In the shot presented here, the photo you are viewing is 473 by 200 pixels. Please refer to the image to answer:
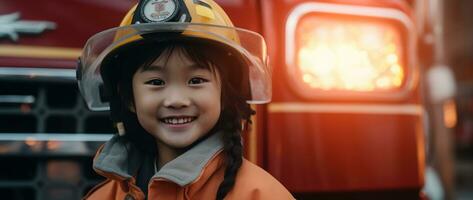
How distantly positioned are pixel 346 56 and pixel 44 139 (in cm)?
87

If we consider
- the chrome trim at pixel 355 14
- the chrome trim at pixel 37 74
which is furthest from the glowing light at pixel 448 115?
the chrome trim at pixel 37 74

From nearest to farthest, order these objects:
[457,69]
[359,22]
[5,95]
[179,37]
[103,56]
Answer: [179,37] → [103,56] → [5,95] → [359,22] → [457,69]

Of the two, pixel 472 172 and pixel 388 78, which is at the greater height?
pixel 388 78

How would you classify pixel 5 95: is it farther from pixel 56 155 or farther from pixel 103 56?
pixel 103 56

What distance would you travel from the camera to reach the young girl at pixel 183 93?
4.85 ft

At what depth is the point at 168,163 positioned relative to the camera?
4.94 ft

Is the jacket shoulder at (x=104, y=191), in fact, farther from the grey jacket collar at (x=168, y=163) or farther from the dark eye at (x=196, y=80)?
the dark eye at (x=196, y=80)

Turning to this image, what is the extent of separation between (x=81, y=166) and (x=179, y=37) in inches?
21.7

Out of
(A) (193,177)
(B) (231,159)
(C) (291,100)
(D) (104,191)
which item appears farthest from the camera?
(C) (291,100)

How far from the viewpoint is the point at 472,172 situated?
12.5 metres

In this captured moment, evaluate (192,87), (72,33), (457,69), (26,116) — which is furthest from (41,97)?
(457,69)

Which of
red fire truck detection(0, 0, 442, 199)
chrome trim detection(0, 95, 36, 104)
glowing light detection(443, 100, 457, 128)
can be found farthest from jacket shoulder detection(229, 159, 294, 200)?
glowing light detection(443, 100, 457, 128)

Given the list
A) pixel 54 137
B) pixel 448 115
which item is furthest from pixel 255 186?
pixel 448 115

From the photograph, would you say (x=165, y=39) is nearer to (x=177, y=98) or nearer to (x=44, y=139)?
(x=177, y=98)
